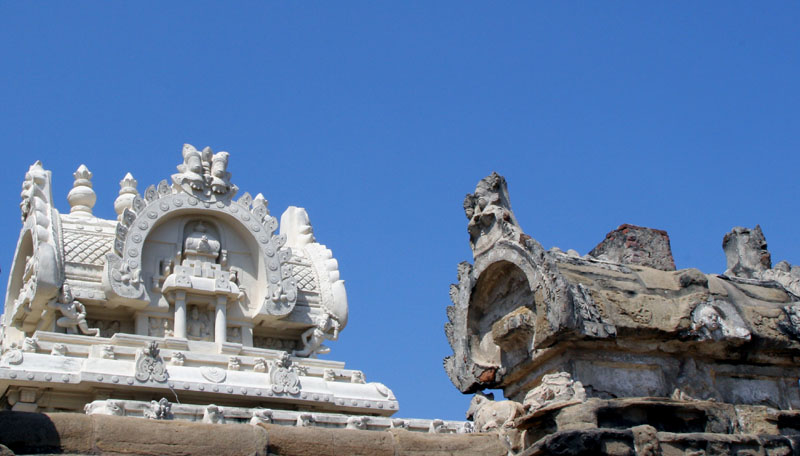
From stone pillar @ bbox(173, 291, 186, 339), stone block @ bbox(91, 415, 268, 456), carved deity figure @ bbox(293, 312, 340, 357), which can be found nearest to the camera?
stone block @ bbox(91, 415, 268, 456)

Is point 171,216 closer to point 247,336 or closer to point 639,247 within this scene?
point 247,336

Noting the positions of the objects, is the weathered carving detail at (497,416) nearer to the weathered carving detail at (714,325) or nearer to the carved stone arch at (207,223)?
the weathered carving detail at (714,325)

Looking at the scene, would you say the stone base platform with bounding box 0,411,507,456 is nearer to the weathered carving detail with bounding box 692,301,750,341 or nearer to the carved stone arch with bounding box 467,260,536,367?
the carved stone arch with bounding box 467,260,536,367

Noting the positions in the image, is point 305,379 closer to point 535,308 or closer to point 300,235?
point 300,235

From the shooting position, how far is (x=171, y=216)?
23.6 m

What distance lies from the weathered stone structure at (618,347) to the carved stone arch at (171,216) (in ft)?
43.7

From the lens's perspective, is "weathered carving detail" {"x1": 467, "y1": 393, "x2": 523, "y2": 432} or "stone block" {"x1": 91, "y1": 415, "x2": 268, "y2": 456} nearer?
"stone block" {"x1": 91, "y1": 415, "x2": 268, "y2": 456}

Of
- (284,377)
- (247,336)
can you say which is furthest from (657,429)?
(247,336)

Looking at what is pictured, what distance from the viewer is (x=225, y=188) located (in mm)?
24266

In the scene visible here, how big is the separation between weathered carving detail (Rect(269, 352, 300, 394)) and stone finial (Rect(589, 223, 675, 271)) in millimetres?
10410

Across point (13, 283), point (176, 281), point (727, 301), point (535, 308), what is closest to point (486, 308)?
point (535, 308)

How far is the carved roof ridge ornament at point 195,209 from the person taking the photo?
72.7 ft

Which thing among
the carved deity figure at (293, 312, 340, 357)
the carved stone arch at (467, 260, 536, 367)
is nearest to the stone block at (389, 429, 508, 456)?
the carved stone arch at (467, 260, 536, 367)

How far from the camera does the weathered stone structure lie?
27.8 ft
